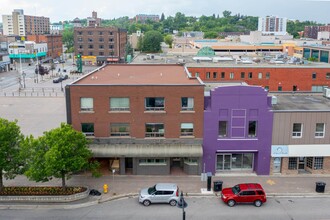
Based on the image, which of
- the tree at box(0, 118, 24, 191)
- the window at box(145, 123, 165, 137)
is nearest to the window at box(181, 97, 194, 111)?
the window at box(145, 123, 165, 137)

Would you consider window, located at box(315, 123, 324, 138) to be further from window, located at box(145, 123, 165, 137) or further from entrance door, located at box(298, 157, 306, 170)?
window, located at box(145, 123, 165, 137)

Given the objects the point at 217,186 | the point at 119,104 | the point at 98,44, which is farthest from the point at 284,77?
the point at 98,44

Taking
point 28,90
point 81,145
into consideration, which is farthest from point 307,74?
point 28,90

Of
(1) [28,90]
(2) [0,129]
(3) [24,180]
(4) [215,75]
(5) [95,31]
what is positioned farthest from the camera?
(5) [95,31]

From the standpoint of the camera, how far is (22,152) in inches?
1198

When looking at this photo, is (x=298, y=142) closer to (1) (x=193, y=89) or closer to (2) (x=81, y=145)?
(1) (x=193, y=89)

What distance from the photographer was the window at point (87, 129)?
36156 millimetres

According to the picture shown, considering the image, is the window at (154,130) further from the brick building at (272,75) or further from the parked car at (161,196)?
the brick building at (272,75)

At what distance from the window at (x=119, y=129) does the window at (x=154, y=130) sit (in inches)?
73.3

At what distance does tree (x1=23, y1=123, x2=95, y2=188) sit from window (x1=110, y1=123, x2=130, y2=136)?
15.8ft

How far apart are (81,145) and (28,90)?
65292 mm

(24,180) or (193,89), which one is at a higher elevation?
(193,89)

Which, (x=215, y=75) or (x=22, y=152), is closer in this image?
(x=22, y=152)

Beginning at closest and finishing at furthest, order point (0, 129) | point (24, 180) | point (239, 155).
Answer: point (0, 129) → point (24, 180) → point (239, 155)
